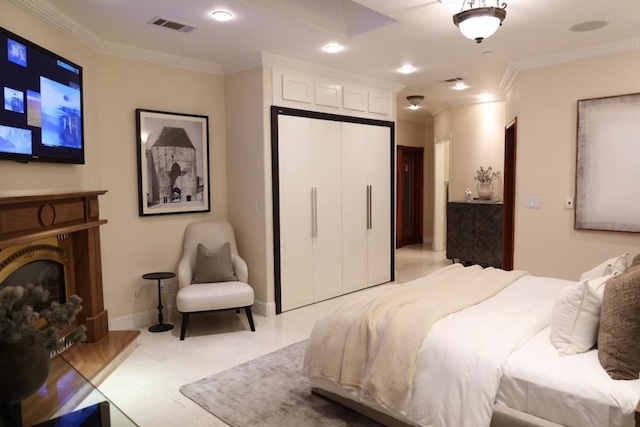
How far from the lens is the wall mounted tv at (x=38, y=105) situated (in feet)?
8.77

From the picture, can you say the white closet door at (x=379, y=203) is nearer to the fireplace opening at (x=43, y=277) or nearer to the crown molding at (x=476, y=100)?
the crown molding at (x=476, y=100)

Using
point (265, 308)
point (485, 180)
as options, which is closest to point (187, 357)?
point (265, 308)

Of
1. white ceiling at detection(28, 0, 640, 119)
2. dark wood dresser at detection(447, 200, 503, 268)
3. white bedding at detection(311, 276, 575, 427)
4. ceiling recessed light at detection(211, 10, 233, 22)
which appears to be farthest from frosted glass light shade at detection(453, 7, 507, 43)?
dark wood dresser at detection(447, 200, 503, 268)

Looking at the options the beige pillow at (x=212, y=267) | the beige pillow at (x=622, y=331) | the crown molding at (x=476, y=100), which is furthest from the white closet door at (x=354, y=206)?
the beige pillow at (x=622, y=331)

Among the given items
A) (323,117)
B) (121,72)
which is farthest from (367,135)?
(121,72)

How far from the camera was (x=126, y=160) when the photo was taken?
4.13 meters

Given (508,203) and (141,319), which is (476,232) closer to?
(508,203)

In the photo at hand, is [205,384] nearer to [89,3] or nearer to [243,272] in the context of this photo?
[243,272]

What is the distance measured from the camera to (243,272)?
4.36 metres

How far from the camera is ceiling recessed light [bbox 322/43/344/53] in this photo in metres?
4.04

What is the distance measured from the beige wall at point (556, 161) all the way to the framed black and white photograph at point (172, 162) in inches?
131

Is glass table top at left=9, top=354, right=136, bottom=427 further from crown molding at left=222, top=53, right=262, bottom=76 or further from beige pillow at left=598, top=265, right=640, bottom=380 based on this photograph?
crown molding at left=222, top=53, right=262, bottom=76

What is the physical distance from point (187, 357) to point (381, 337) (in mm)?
1857

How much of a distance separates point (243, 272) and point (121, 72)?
2174 millimetres
